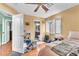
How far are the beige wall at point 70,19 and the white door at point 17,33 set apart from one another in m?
0.72

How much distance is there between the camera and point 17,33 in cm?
209

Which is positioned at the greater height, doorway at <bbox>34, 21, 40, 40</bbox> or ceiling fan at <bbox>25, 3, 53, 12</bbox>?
ceiling fan at <bbox>25, 3, 53, 12</bbox>

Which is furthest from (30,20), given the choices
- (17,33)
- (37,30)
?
(17,33)

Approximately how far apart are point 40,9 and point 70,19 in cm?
57

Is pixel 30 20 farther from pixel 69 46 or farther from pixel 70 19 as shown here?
pixel 69 46

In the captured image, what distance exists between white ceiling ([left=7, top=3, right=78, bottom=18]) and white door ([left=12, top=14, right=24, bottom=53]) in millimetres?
128

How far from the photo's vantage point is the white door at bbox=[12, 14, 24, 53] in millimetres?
2051

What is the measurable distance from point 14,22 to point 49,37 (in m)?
0.69

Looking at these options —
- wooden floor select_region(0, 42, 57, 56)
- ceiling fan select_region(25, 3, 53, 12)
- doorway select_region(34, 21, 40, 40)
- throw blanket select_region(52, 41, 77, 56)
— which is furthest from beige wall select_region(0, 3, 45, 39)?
throw blanket select_region(52, 41, 77, 56)

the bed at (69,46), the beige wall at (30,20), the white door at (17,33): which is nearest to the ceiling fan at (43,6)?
the beige wall at (30,20)

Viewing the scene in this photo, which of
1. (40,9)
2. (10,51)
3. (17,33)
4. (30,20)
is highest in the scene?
(40,9)

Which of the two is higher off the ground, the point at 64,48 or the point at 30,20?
the point at 30,20

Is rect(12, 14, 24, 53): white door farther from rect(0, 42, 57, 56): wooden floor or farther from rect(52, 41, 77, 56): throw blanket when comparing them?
rect(52, 41, 77, 56): throw blanket

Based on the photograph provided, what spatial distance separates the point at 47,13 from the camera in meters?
2.13
